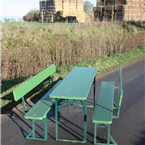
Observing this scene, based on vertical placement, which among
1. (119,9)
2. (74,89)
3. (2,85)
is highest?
(119,9)

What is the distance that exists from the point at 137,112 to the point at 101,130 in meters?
1.27

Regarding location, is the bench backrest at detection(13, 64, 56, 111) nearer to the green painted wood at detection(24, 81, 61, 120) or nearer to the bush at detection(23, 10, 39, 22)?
the green painted wood at detection(24, 81, 61, 120)

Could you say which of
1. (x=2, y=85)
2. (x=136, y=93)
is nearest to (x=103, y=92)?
(x=136, y=93)

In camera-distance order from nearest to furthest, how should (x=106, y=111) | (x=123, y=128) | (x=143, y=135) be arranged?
(x=106, y=111)
(x=143, y=135)
(x=123, y=128)

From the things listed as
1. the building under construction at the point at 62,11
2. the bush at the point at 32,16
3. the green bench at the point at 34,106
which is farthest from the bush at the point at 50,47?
the bush at the point at 32,16

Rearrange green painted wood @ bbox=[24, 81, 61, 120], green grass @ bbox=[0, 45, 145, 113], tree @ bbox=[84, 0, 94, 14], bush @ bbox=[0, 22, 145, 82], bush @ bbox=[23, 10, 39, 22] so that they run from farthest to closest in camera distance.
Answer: tree @ bbox=[84, 0, 94, 14] < bush @ bbox=[23, 10, 39, 22] < bush @ bbox=[0, 22, 145, 82] < green grass @ bbox=[0, 45, 145, 113] < green painted wood @ bbox=[24, 81, 61, 120]

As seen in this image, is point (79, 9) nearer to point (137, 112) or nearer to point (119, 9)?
point (119, 9)

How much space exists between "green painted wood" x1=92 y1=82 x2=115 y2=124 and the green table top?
408 millimetres

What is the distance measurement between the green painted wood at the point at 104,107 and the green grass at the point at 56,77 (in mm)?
2127

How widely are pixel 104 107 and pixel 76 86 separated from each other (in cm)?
66

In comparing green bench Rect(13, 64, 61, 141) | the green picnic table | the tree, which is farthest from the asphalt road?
the tree

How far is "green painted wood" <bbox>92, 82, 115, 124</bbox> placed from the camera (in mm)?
3215

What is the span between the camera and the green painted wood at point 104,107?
3.21m

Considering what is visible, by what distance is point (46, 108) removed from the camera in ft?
12.4
